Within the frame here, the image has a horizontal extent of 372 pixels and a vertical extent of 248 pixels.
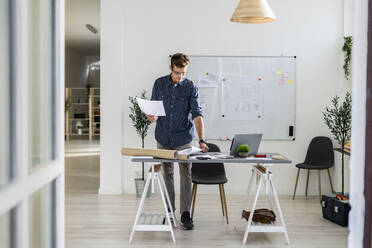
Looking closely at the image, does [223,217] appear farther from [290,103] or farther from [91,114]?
[91,114]

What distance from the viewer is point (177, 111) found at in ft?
14.3

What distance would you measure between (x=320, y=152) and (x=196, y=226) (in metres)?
2.28

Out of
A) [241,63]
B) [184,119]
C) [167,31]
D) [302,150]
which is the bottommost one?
[302,150]

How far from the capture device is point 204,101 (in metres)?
6.09

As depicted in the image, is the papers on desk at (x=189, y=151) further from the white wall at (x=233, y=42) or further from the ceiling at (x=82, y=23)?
the ceiling at (x=82, y=23)

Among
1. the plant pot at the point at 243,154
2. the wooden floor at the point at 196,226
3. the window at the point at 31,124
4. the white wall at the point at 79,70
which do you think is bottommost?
the wooden floor at the point at 196,226

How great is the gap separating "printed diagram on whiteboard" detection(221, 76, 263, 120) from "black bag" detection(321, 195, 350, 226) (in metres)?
1.67

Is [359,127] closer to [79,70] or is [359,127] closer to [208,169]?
[208,169]

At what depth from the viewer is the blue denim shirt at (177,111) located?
4.33m

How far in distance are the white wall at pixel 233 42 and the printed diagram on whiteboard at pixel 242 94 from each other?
A: 0.38 metres

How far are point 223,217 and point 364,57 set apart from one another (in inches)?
156

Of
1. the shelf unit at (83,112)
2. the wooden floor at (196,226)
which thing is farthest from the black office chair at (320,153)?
the shelf unit at (83,112)

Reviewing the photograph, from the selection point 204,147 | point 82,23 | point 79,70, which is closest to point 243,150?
point 204,147

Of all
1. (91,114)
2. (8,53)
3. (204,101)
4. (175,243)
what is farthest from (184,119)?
(91,114)
